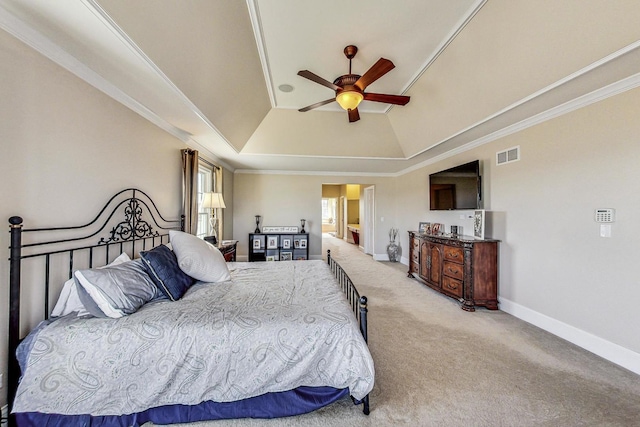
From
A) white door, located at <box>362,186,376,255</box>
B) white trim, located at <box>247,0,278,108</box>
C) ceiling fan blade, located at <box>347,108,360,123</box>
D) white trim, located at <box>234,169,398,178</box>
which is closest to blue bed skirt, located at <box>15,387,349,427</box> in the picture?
ceiling fan blade, located at <box>347,108,360,123</box>

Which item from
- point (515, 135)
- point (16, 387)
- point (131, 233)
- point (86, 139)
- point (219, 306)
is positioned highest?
point (515, 135)

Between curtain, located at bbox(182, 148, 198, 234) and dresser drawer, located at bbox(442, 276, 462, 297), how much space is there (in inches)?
159

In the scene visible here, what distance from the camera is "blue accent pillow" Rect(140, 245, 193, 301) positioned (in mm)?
1982

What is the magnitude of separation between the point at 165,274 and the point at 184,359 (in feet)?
Answer: 2.63

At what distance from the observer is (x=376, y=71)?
2.33m

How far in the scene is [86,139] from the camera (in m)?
1.96

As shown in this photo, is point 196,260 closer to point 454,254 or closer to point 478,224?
point 454,254

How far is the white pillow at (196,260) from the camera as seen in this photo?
2.29m

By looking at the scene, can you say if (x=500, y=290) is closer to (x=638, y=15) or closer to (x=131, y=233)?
(x=638, y=15)

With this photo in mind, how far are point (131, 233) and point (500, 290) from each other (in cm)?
482

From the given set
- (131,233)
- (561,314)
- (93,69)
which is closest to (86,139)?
(93,69)

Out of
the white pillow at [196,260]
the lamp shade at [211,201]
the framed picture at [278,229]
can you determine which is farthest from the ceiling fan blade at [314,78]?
the framed picture at [278,229]

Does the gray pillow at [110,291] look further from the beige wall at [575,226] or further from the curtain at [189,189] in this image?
the beige wall at [575,226]

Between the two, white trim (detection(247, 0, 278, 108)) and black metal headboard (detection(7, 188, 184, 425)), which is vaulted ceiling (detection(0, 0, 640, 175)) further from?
black metal headboard (detection(7, 188, 184, 425))
